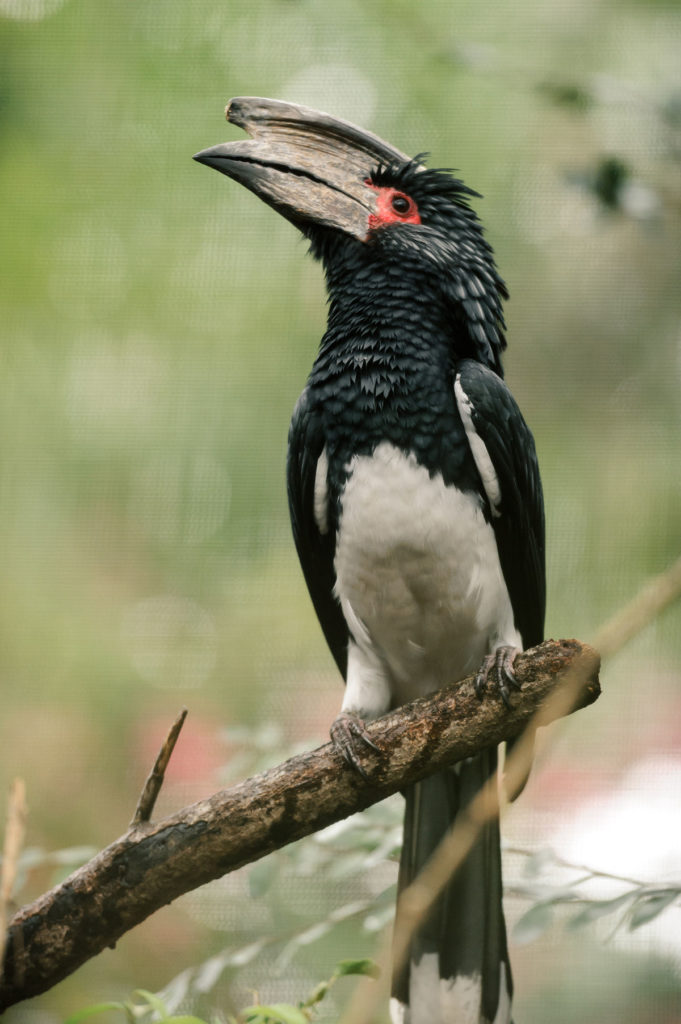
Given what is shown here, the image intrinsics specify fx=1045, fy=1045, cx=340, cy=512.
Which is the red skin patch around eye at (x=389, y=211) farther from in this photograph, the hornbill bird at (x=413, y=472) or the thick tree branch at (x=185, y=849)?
the thick tree branch at (x=185, y=849)

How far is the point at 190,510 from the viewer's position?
1.42 metres

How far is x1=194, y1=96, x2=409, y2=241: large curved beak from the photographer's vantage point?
936 mm

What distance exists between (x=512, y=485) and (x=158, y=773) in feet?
1.24

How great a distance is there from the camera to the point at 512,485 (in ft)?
2.87

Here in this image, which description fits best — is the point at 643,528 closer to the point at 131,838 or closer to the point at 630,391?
the point at 630,391

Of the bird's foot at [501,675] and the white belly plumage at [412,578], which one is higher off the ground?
the white belly plumage at [412,578]

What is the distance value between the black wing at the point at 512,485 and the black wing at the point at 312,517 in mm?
138

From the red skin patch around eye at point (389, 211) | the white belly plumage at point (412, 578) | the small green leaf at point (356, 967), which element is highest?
the red skin patch around eye at point (389, 211)

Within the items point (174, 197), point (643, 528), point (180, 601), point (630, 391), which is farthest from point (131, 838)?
point (174, 197)

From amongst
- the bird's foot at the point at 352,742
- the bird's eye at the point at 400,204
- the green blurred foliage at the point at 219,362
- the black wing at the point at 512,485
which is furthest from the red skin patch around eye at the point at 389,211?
the bird's foot at the point at 352,742

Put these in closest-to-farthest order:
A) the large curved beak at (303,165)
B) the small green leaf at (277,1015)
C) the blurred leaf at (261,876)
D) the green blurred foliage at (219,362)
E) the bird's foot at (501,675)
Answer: the small green leaf at (277,1015) < the bird's foot at (501,675) < the blurred leaf at (261,876) < the large curved beak at (303,165) < the green blurred foliage at (219,362)

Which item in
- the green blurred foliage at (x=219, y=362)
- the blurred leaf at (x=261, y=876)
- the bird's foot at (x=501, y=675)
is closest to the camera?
the bird's foot at (x=501, y=675)

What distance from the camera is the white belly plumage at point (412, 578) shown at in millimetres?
855

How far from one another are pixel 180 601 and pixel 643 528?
0.60 meters
